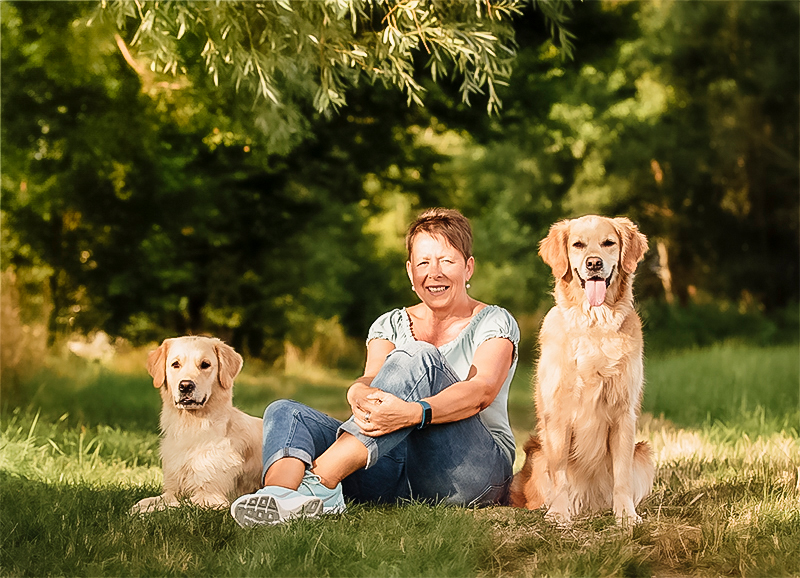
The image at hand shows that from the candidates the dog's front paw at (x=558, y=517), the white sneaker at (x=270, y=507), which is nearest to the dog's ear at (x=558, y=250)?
the dog's front paw at (x=558, y=517)

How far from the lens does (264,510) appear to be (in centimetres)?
329

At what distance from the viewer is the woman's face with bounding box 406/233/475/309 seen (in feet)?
12.5

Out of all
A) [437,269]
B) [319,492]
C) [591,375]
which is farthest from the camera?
[437,269]

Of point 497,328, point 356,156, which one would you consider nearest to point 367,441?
point 497,328

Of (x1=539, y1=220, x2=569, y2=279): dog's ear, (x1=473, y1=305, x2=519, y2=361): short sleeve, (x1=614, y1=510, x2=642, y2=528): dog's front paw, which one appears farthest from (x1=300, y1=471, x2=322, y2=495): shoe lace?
(x1=539, y1=220, x2=569, y2=279): dog's ear

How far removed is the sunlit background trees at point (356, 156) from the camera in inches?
235

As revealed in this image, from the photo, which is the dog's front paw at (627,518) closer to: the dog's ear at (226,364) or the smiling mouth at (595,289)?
the smiling mouth at (595,289)

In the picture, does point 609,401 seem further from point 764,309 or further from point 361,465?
point 764,309

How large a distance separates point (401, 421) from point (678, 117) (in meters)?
16.0

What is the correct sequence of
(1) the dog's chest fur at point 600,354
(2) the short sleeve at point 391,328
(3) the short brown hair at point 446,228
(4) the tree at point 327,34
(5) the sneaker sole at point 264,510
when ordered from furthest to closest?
(4) the tree at point 327,34
(2) the short sleeve at point 391,328
(3) the short brown hair at point 446,228
(1) the dog's chest fur at point 600,354
(5) the sneaker sole at point 264,510

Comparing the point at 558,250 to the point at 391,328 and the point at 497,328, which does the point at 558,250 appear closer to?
the point at 497,328

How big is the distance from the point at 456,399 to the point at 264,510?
941mm

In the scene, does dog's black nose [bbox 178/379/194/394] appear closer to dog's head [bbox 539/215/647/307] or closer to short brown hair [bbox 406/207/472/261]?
short brown hair [bbox 406/207/472/261]

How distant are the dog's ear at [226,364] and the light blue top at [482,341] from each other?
0.69 meters
